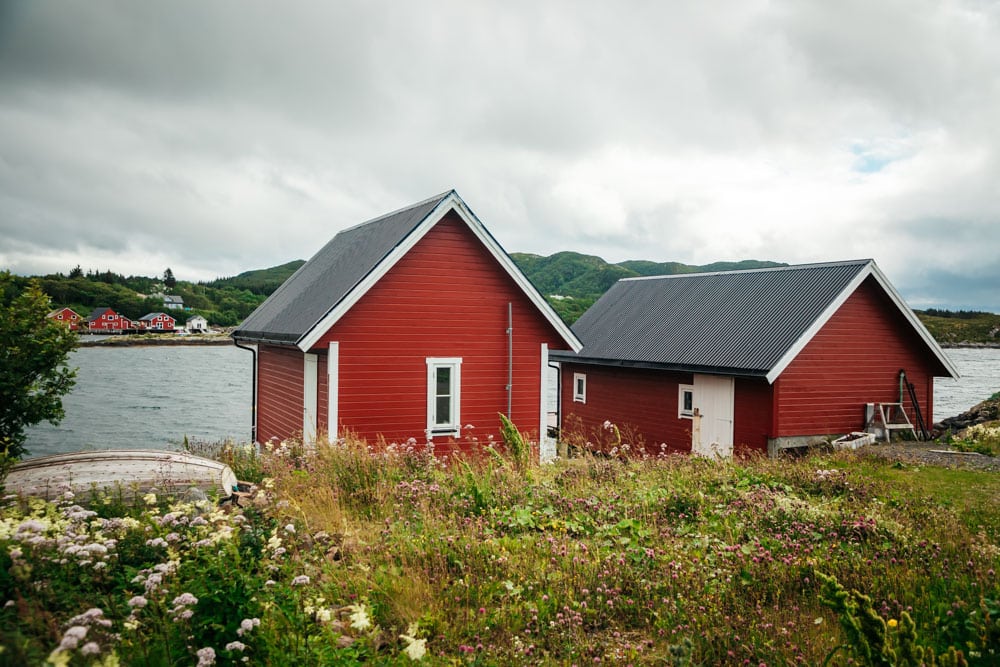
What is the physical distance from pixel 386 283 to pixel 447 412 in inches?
140

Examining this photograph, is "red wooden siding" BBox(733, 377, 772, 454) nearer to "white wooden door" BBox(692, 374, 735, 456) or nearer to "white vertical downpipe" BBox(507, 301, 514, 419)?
"white wooden door" BBox(692, 374, 735, 456)

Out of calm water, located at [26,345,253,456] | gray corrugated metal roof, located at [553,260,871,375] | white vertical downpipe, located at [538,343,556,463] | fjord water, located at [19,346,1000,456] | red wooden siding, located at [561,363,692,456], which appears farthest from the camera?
fjord water, located at [19,346,1000,456]

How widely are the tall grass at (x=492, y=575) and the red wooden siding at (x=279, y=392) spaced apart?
798 centimetres

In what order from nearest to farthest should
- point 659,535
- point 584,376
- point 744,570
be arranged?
1. point 744,570
2. point 659,535
3. point 584,376

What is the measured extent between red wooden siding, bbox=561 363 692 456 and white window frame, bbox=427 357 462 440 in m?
4.96

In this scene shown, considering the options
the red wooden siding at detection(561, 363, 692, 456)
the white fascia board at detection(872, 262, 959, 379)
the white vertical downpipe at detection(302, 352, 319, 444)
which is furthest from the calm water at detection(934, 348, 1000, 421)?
the white vertical downpipe at detection(302, 352, 319, 444)

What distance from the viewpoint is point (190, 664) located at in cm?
460

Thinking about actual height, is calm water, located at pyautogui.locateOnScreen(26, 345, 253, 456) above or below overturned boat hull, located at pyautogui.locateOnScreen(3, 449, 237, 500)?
below

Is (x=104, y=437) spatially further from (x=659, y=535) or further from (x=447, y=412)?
(x=659, y=535)

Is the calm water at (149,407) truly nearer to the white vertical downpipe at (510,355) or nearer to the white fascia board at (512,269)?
the white vertical downpipe at (510,355)

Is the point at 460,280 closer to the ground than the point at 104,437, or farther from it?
farther from it

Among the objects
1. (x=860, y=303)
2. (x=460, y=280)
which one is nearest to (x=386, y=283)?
(x=460, y=280)

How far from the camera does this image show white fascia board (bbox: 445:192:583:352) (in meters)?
16.4

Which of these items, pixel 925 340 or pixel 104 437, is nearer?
pixel 925 340
